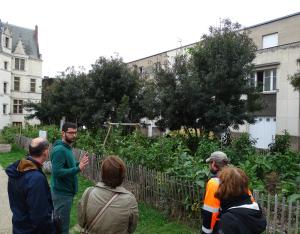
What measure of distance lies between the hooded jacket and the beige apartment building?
73.3 feet

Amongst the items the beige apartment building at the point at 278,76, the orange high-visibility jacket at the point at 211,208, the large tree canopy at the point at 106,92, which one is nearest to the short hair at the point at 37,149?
the orange high-visibility jacket at the point at 211,208

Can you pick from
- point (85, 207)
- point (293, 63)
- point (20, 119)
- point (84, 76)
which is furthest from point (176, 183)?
point (20, 119)

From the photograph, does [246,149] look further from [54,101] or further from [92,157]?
[54,101]

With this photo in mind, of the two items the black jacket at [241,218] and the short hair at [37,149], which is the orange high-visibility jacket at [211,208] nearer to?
the black jacket at [241,218]

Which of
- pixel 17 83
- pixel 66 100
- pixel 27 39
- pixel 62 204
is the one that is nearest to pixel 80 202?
pixel 62 204

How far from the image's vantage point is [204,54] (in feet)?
50.6

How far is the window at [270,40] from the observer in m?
29.6

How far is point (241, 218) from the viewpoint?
10.8 feet

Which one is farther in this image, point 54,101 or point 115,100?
point 54,101

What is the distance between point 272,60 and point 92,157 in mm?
19052

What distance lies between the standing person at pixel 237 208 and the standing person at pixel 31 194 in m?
1.59

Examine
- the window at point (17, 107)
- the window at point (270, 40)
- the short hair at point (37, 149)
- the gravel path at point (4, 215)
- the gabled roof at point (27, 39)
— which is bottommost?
the gravel path at point (4, 215)

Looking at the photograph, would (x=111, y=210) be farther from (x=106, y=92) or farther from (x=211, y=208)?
(x=106, y=92)

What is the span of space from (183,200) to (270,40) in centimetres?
2519
